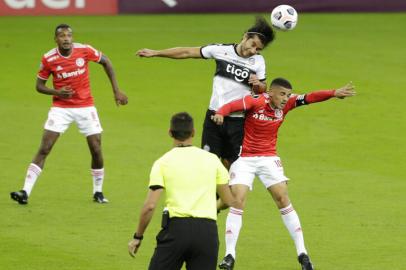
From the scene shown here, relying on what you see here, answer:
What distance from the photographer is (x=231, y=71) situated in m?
14.4

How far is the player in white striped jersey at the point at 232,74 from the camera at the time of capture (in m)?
14.2

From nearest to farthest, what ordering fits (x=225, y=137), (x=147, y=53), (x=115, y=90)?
1. (x=147, y=53)
2. (x=225, y=137)
3. (x=115, y=90)

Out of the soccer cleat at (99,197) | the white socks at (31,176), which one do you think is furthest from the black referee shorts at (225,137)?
the white socks at (31,176)

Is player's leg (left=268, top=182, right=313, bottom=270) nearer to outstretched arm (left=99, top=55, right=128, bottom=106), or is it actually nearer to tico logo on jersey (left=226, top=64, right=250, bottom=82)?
tico logo on jersey (left=226, top=64, right=250, bottom=82)

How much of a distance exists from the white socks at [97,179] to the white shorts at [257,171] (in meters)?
3.74

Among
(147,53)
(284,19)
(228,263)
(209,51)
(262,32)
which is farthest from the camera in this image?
(284,19)

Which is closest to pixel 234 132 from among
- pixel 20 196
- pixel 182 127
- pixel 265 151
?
pixel 265 151

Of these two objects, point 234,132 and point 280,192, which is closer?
point 280,192

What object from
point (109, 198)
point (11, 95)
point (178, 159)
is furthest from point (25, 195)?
point (11, 95)

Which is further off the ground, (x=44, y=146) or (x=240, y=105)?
(x=240, y=105)

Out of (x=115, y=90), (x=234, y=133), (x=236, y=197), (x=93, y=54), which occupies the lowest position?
(x=236, y=197)

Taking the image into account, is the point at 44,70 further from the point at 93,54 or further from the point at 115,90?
the point at 115,90

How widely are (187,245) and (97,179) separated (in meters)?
6.93

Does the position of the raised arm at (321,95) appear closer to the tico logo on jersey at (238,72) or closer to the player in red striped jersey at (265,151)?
the player in red striped jersey at (265,151)
